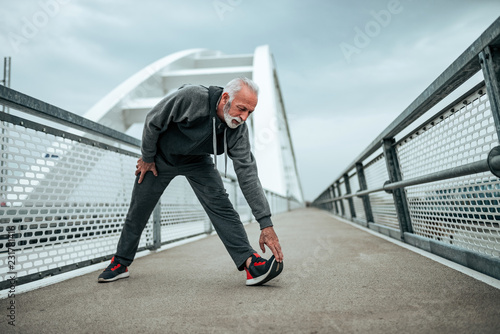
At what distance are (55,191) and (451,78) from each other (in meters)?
2.01

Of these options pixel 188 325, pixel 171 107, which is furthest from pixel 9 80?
pixel 188 325

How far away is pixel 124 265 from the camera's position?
169cm

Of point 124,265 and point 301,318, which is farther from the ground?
point 124,265

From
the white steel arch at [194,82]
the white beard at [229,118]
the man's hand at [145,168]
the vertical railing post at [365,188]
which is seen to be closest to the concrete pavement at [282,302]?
the man's hand at [145,168]

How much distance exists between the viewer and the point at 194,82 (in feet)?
48.9

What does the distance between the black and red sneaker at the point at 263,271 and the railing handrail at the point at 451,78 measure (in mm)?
1094

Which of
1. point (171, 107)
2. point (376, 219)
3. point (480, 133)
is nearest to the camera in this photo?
point (480, 133)

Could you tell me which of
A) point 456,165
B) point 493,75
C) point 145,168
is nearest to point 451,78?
point 493,75

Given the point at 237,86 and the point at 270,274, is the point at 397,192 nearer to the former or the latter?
the point at 270,274

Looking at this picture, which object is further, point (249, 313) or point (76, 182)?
point (76, 182)

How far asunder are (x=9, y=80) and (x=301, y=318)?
34.8 ft

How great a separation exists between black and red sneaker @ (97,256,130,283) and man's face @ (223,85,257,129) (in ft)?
3.20

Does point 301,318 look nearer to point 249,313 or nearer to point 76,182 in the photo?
point 249,313

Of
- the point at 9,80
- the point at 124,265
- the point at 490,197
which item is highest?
the point at 9,80
